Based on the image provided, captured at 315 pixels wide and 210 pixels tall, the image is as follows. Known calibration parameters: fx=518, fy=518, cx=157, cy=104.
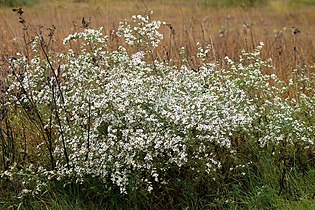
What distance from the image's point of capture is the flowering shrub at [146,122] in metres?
3.43

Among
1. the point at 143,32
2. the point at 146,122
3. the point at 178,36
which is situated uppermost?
the point at 143,32

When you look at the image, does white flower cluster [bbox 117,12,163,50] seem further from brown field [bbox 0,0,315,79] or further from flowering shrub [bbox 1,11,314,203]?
brown field [bbox 0,0,315,79]

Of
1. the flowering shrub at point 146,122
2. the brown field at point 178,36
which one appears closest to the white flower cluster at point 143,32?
the flowering shrub at point 146,122

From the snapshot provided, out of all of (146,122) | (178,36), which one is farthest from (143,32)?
(178,36)

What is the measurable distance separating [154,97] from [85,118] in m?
0.51

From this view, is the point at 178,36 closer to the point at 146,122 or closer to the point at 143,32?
the point at 143,32

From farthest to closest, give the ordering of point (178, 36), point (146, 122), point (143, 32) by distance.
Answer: point (178, 36) < point (143, 32) < point (146, 122)

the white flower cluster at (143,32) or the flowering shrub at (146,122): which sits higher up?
the white flower cluster at (143,32)

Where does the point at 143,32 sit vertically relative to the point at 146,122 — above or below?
above

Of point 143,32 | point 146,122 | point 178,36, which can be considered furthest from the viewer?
point 178,36

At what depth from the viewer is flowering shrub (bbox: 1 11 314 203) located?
3430mm

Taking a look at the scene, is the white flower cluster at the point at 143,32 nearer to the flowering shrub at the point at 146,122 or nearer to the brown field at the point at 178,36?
the flowering shrub at the point at 146,122

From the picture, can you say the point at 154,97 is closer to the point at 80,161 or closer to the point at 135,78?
the point at 135,78

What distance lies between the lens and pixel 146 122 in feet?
11.5
